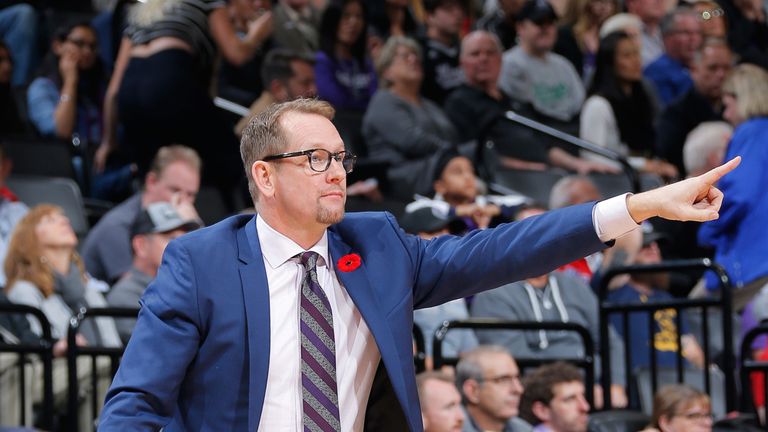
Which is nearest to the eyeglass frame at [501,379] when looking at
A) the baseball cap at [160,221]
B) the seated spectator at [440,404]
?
the seated spectator at [440,404]

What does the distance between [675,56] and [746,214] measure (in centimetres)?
417

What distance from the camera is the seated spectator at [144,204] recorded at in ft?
24.9

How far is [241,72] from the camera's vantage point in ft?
31.6

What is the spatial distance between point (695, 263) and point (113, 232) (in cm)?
326

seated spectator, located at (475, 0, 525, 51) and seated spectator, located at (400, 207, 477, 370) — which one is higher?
seated spectator, located at (475, 0, 525, 51)

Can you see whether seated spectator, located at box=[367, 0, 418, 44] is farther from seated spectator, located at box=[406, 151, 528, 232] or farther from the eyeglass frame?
the eyeglass frame

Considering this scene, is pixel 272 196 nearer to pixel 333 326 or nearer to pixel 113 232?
pixel 333 326

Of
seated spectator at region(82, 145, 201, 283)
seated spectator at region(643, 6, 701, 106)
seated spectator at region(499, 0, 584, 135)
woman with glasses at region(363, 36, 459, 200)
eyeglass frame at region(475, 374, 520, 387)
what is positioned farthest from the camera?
seated spectator at region(643, 6, 701, 106)

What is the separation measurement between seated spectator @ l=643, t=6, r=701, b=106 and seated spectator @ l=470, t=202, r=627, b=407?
174 inches

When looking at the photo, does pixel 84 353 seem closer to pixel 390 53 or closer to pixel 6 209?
pixel 6 209

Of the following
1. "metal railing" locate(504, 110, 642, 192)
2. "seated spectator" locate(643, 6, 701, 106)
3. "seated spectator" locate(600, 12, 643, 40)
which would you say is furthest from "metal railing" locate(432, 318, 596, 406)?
"seated spectator" locate(643, 6, 701, 106)

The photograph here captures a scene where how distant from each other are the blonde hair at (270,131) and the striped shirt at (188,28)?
4.90 m

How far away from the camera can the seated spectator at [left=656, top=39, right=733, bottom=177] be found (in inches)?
395

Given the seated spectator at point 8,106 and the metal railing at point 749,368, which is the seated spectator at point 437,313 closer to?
the metal railing at point 749,368
